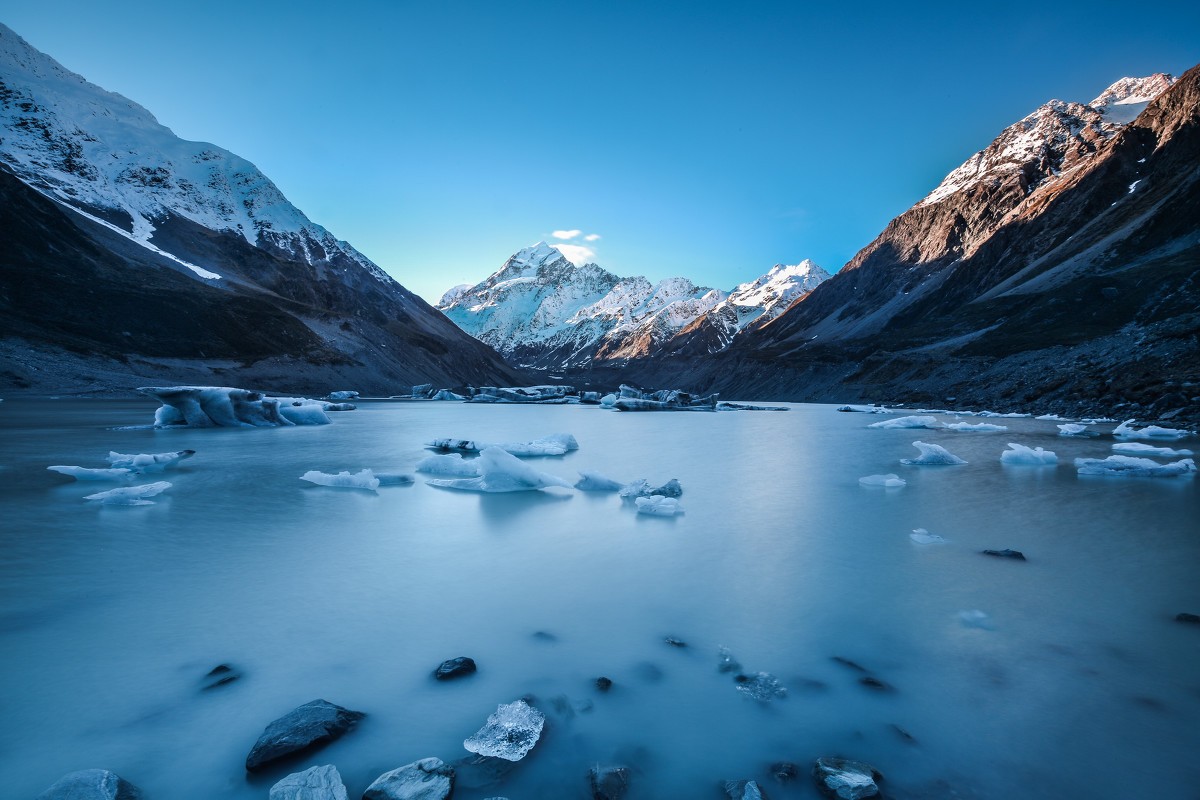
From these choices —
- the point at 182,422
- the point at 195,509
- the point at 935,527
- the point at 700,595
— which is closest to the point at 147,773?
the point at 700,595

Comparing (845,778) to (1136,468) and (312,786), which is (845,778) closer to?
(312,786)

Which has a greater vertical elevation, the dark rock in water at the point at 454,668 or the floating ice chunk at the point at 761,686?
the floating ice chunk at the point at 761,686

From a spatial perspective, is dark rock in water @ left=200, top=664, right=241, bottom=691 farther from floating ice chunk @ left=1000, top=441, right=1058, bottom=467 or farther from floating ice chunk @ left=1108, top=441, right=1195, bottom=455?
floating ice chunk @ left=1108, top=441, right=1195, bottom=455

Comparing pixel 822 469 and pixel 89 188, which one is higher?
pixel 89 188

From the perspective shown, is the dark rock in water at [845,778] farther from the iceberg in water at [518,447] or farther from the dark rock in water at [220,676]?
the iceberg in water at [518,447]

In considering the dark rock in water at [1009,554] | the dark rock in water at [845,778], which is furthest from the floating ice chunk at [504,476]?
the dark rock in water at [845,778]

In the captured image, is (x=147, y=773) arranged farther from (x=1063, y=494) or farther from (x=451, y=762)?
(x=1063, y=494)

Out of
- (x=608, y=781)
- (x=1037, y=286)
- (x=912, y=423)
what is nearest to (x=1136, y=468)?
(x=608, y=781)
